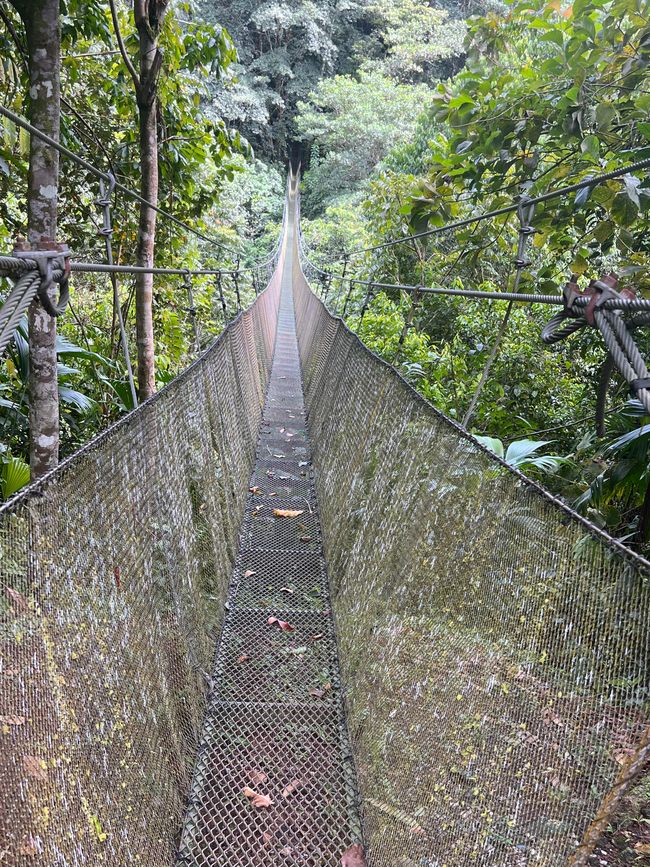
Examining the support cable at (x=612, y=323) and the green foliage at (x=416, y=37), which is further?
the green foliage at (x=416, y=37)

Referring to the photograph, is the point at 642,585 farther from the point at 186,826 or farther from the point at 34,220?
the point at 34,220

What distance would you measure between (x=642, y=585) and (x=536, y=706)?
25 cm

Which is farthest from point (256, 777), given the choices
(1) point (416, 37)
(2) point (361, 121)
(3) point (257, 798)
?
(1) point (416, 37)

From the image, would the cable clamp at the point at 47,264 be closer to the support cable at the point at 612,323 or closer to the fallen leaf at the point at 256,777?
the support cable at the point at 612,323

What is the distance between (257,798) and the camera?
1.41 metres

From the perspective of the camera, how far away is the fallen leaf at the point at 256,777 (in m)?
1.45

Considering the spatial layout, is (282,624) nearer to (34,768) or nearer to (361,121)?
(34,768)

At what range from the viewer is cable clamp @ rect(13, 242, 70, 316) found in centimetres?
98

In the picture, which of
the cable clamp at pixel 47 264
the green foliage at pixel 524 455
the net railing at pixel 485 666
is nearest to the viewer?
the net railing at pixel 485 666

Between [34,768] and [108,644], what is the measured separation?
0.29 m

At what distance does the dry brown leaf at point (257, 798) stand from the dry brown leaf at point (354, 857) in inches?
8.1

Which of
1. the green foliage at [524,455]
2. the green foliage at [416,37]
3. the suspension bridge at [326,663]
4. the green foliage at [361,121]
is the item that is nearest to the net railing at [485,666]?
the suspension bridge at [326,663]

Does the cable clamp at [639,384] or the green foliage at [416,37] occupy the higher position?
the green foliage at [416,37]

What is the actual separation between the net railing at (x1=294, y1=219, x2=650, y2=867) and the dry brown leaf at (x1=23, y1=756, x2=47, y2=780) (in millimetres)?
585
